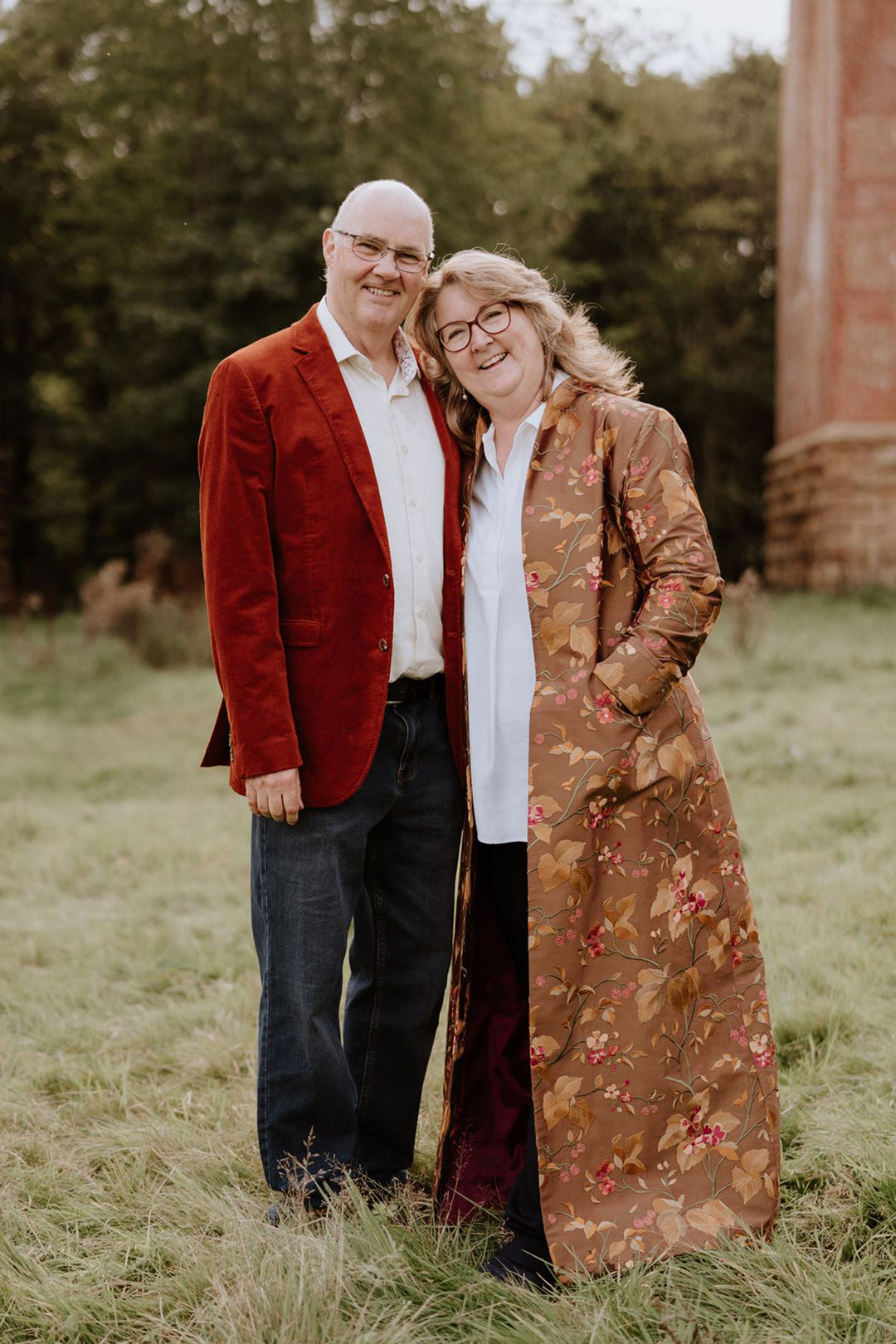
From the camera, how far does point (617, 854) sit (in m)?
2.37

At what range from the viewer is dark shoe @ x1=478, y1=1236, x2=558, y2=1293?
2.36 meters

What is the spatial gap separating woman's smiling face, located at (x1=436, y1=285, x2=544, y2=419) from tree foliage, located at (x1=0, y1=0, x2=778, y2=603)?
44.1ft

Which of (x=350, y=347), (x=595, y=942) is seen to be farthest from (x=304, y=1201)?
(x=350, y=347)

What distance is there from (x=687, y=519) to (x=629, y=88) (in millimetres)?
22825

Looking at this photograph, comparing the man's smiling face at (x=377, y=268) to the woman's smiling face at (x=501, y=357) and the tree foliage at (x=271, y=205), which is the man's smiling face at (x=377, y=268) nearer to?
the woman's smiling face at (x=501, y=357)

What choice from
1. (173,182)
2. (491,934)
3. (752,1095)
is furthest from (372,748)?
(173,182)

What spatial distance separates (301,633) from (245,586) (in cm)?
16

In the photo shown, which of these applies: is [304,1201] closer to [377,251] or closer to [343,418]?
[343,418]

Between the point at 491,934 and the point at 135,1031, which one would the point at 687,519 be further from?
the point at 135,1031

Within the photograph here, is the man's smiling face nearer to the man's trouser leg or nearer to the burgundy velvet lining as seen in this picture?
the man's trouser leg

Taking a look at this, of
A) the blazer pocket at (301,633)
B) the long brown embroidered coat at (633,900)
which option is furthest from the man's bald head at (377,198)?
the blazer pocket at (301,633)

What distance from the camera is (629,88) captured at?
73.5 feet

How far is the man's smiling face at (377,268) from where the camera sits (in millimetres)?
2553

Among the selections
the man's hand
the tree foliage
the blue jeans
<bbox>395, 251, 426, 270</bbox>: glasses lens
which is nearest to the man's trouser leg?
the blue jeans
